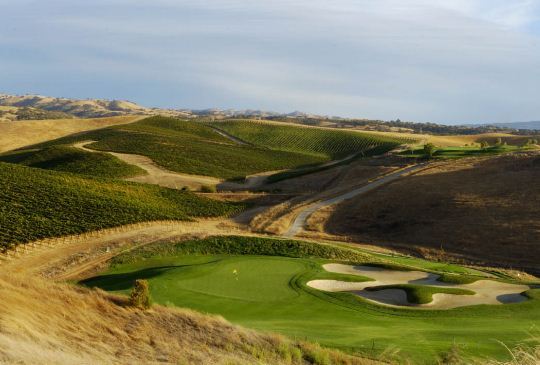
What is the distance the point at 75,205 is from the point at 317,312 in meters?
32.5

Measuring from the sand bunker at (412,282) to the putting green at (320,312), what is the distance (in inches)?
46.8

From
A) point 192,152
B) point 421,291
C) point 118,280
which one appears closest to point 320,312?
point 421,291

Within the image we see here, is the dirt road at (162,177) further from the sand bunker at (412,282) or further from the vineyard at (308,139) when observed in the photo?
the sand bunker at (412,282)

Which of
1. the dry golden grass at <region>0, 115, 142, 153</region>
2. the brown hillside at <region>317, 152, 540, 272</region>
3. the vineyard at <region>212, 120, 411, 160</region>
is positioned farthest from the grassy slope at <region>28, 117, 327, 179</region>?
the brown hillside at <region>317, 152, 540, 272</region>

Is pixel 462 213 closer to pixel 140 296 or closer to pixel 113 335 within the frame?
pixel 140 296

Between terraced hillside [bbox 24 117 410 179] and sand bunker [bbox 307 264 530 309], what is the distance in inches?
2148

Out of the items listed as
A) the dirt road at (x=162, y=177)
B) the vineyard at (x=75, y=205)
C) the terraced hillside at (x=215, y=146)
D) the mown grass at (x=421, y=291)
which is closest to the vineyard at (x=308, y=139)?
the terraced hillside at (x=215, y=146)

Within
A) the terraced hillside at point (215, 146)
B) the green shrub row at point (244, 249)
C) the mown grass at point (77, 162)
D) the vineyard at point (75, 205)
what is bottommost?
the green shrub row at point (244, 249)

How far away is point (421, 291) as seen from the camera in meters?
22.4

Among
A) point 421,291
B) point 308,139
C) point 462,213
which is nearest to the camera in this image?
point 421,291

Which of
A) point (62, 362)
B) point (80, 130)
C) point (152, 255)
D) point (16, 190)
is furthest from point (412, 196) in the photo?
point (80, 130)

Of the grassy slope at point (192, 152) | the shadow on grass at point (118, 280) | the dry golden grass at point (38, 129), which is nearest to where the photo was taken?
the shadow on grass at point (118, 280)

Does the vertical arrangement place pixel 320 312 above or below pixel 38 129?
below

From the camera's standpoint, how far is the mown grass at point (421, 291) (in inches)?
853
